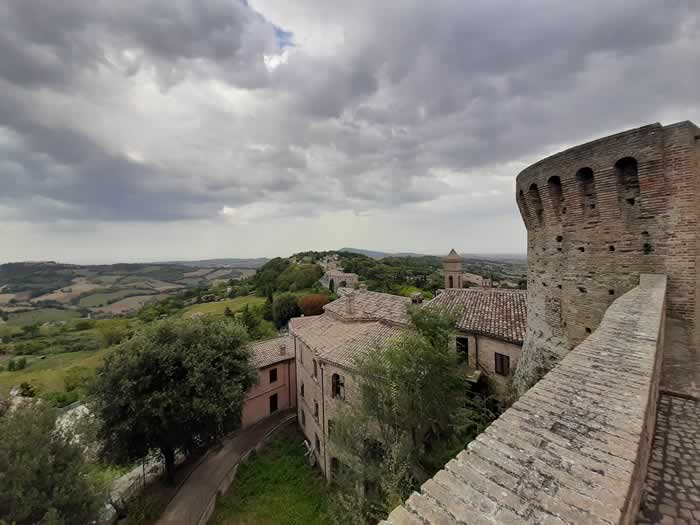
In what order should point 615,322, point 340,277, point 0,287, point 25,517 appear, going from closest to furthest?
point 615,322 < point 25,517 < point 340,277 < point 0,287

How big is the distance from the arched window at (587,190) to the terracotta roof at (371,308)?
11.5m

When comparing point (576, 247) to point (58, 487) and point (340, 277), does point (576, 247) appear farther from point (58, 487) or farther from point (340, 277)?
point (340, 277)

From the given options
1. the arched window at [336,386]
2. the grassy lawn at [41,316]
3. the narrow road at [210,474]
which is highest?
the arched window at [336,386]

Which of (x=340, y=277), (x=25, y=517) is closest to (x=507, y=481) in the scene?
(x=25, y=517)

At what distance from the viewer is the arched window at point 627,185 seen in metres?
7.66

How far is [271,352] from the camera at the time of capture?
26.5 m

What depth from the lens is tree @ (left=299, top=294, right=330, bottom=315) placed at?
52750 millimetres

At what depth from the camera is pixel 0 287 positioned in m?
142

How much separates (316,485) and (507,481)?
18860 mm

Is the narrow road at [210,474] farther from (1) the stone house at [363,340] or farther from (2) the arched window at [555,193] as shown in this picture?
(2) the arched window at [555,193]

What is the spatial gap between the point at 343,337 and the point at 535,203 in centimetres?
1250

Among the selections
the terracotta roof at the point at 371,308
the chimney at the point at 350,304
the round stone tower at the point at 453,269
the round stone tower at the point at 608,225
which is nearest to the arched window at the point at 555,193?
the round stone tower at the point at 608,225

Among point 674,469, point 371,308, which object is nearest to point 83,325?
point 371,308

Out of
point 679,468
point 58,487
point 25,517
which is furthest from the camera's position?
point 58,487
